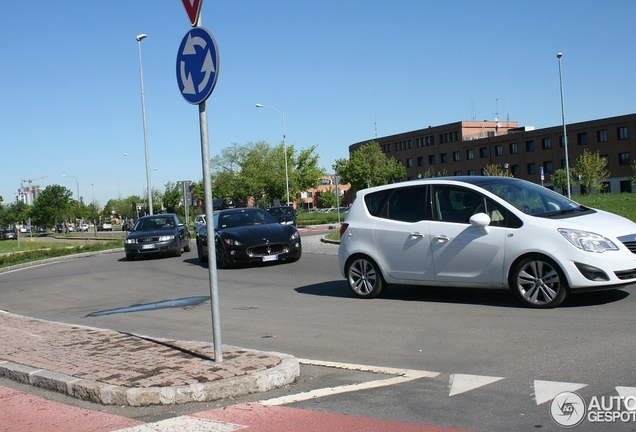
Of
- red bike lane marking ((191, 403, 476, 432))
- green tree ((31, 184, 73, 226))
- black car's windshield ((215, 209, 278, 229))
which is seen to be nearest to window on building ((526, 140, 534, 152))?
green tree ((31, 184, 73, 226))

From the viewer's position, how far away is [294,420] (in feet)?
15.4

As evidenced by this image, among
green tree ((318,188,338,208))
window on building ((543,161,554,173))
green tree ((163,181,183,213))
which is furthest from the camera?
green tree ((318,188,338,208))

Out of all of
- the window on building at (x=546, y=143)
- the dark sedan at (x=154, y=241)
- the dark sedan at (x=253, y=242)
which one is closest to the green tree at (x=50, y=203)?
the window on building at (x=546, y=143)

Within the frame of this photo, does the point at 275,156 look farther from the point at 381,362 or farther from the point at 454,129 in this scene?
the point at 381,362

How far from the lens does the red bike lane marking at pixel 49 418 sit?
15.8 feet

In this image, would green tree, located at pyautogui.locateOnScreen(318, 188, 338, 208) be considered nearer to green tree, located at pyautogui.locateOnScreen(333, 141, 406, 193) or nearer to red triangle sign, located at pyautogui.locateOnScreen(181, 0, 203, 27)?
green tree, located at pyautogui.locateOnScreen(333, 141, 406, 193)

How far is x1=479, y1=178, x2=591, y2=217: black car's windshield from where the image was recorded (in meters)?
8.90

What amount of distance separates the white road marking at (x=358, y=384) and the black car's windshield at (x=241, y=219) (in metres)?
11.5

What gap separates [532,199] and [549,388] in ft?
14.6

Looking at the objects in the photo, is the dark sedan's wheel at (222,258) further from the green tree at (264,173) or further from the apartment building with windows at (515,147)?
the green tree at (264,173)

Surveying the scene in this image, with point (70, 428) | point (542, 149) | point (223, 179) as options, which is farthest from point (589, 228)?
point (223, 179)

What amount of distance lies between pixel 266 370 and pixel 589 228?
15.3 feet

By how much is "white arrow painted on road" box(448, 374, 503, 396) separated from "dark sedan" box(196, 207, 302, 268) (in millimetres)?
10962

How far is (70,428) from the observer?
15.8 feet
